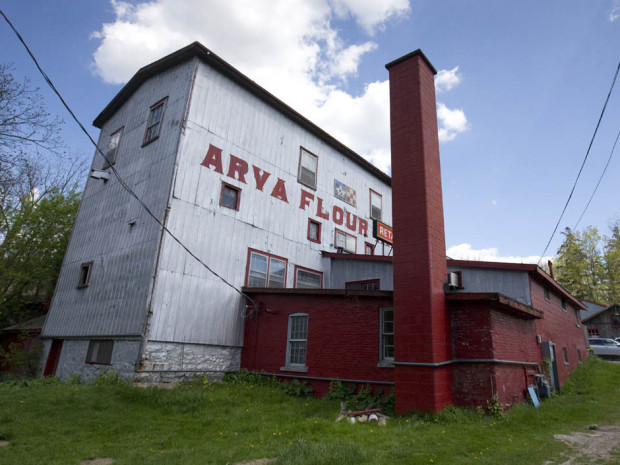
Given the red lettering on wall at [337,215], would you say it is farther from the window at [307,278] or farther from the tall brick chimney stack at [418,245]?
the tall brick chimney stack at [418,245]

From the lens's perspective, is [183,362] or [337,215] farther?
[337,215]

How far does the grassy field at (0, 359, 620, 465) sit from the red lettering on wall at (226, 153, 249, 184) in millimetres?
8538

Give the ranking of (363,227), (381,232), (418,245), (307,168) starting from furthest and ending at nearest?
(363,227)
(381,232)
(307,168)
(418,245)

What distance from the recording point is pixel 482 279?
51.4ft

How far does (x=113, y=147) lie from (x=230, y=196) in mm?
7631

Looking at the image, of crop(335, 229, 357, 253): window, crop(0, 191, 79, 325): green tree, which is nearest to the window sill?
crop(335, 229, 357, 253): window

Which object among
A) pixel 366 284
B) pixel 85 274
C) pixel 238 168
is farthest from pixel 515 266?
pixel 85 274

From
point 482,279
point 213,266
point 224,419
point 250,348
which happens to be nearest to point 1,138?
point 213,266

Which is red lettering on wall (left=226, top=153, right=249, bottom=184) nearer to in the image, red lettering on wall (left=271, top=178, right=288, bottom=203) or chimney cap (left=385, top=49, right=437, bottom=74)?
red lettering on wall (left=271, top=178, right=288, bottom=203)

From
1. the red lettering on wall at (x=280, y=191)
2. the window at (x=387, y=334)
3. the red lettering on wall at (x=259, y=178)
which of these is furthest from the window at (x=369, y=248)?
the window at (x=387, y=334)

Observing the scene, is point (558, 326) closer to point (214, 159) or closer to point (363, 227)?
point (363, 227)

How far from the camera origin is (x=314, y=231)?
69.1 ft

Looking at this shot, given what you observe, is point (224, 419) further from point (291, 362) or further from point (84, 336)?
point (84, 336)

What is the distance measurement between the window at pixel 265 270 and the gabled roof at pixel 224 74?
24.6ft
